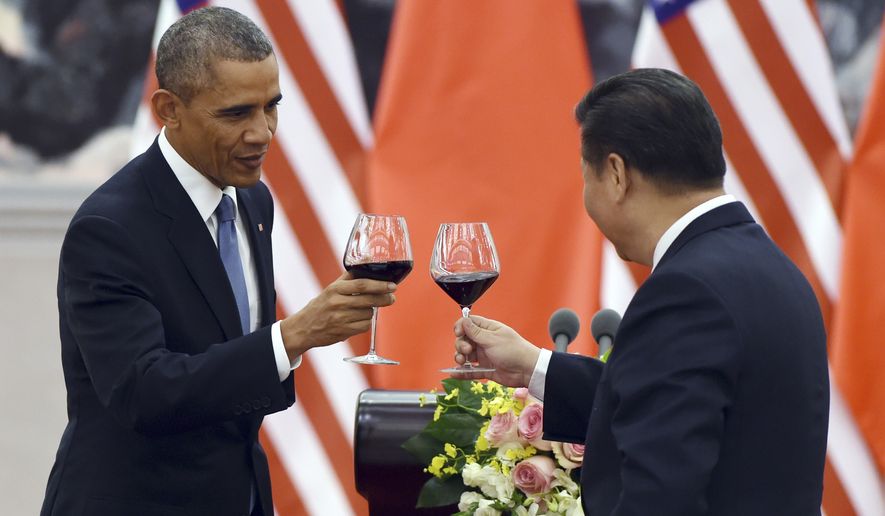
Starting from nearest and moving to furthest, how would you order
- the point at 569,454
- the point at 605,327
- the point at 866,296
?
the point at 569,454 → the point at 605,327 → the point at 866,296

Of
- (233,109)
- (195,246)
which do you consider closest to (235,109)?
(233,109)

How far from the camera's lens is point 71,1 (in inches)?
157

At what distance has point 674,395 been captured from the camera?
1.40 m

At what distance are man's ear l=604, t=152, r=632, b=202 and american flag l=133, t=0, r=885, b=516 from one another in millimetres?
2011

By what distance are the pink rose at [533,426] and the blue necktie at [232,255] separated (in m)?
0.53

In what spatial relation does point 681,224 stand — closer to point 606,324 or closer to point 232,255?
point 606,324

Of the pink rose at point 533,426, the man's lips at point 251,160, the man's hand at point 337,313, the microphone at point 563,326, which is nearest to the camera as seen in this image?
the man's hand at point 337,313

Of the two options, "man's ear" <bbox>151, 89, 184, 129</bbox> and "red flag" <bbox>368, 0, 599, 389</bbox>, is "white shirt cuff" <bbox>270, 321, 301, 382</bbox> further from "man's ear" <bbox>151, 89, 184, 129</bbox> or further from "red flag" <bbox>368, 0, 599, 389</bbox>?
"red flag" <bbox>368, 0, 599, 389</bbox>

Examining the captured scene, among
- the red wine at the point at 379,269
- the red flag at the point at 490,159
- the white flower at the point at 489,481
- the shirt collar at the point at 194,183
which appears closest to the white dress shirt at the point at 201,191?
the shirt collar at the point at 194,183

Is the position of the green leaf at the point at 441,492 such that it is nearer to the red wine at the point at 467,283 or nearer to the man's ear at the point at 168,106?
the red wine at the point at 467,283

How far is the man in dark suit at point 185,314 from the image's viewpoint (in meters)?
1.85

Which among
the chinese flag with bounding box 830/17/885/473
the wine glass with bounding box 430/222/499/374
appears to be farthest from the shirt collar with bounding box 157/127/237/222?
the chinese flag with bounding box 830/17/885/473

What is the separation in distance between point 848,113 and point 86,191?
259cm

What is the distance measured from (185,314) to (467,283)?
484mm
